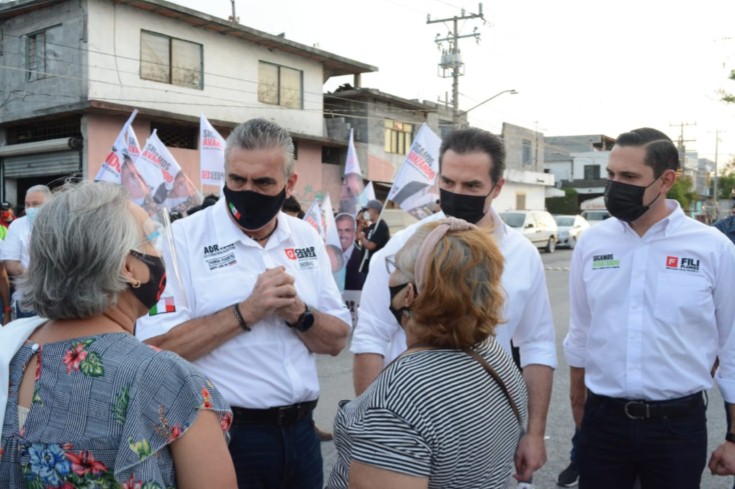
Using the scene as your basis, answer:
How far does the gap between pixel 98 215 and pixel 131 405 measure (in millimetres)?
508

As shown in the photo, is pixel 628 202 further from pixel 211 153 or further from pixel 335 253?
pixel 211 153

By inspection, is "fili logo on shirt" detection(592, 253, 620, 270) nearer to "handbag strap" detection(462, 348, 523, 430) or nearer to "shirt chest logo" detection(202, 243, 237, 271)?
"handbag strap" detection(462, 348, 523, 430)

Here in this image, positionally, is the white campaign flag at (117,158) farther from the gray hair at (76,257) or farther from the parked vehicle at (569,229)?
the parked vehicle at (569,229)

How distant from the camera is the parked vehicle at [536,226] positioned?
25.0 meters

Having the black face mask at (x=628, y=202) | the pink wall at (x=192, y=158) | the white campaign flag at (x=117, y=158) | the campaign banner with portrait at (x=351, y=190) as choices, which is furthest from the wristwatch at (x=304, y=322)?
the pink wall at (x=192, y=158)

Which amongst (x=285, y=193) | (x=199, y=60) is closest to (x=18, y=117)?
(x=199, y=60)

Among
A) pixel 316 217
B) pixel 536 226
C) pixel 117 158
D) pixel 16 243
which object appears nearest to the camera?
pixel 16 243

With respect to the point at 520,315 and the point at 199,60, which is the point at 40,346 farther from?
the point at 199,60

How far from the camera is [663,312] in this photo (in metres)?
2.91

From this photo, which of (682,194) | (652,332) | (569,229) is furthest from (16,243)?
(682,194)

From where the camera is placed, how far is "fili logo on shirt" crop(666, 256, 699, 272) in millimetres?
2919

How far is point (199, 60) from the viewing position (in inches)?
847

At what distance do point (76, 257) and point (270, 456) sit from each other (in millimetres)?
1120

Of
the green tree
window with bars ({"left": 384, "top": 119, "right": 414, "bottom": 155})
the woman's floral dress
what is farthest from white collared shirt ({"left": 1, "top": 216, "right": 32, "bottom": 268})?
the green tree
